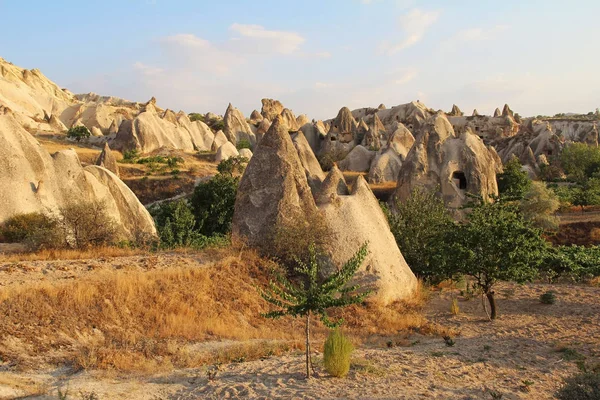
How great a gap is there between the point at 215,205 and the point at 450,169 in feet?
44.6

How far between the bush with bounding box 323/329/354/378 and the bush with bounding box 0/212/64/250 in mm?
8679

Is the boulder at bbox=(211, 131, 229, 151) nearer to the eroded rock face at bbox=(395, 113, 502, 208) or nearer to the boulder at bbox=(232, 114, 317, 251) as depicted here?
the eroded rock face at bbox=(395, 113, 502, 208)

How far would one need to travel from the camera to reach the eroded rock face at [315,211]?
12.4 m

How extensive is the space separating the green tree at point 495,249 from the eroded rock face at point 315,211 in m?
1.50

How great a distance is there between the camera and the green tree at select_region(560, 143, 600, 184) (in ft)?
133

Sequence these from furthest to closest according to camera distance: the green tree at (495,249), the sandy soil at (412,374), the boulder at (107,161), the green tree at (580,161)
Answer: the green tree at (580,161)
the boulder at (107,161)
the green tree at (495,249)
the sandy soil at (412,374)

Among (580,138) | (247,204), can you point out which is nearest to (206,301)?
(247,204)

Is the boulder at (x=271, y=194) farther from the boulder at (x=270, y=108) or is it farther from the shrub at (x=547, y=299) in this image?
the boulder at (x=270, y=108)

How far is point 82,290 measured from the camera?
9344 millimetres

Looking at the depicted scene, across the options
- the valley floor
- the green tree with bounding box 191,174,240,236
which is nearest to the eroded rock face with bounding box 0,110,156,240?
the green tree with bounding box 191,174,240,236

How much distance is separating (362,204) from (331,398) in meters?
7.39

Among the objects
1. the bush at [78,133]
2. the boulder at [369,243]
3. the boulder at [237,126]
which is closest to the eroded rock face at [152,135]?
the bush at [78,133]

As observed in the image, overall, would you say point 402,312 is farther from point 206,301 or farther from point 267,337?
point 206,301

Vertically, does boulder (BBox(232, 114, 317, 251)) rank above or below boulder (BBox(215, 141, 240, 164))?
below
